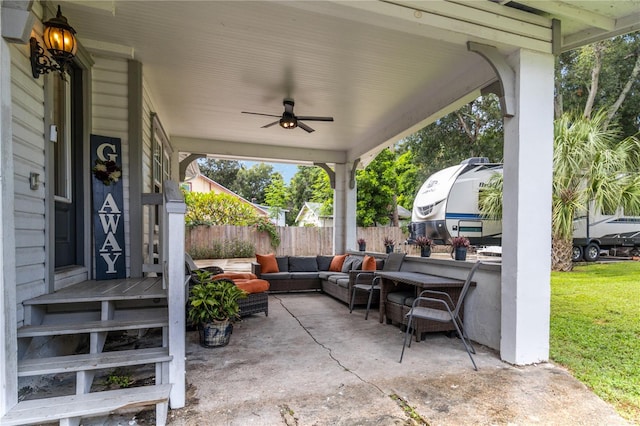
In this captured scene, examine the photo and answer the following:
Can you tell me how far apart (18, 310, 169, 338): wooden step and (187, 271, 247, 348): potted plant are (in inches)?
34.4

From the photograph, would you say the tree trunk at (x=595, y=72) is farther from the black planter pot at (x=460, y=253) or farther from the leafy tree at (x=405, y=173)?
the black planter pot at (x=460, y=253)

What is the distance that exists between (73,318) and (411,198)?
15852 mm

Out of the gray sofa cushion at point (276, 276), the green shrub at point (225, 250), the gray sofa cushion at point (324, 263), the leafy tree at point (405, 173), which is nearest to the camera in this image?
the gray sofa cushion at point (276, 276)

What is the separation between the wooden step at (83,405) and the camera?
1.89m

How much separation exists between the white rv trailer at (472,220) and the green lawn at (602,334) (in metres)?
2.28

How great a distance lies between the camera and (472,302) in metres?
3.98

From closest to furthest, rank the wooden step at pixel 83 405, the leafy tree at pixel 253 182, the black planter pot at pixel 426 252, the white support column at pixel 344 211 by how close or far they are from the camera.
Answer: the wooden step at pixel 83 405, the black planter pot at pixel 426 252, the white support column at pixel 344 211, the leafy tree at pixel 253 182

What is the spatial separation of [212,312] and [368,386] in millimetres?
1835

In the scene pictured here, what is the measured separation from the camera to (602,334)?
3971 mm

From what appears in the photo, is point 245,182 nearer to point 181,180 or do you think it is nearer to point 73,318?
point 181,180

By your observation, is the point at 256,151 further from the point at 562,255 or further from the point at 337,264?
the point at 562,255

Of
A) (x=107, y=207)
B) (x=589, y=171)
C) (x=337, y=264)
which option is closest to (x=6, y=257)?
(x=107, y=207)

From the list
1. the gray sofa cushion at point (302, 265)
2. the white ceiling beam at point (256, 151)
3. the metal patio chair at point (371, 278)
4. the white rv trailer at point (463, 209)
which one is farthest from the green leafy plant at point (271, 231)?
the metal patio chair at point (371, 278)

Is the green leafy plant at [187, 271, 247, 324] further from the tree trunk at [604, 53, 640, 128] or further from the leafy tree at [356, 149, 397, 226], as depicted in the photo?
the tree trunk at [604, 53, 640, 128]
